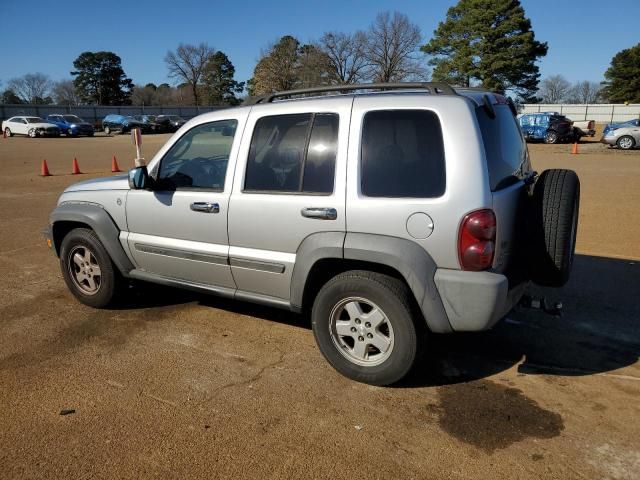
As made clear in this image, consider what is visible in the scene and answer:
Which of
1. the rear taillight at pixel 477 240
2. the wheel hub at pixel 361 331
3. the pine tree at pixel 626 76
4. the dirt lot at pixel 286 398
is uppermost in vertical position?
the pine tree at pixel 626 76

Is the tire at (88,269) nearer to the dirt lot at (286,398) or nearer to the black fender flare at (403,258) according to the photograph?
the dirt lot at (286,398)

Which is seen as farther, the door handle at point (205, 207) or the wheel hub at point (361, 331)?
the door handle at point (205, 207)

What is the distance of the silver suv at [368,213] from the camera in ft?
9.96

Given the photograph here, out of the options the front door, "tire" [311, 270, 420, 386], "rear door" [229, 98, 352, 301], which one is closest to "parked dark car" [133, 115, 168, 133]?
the front door

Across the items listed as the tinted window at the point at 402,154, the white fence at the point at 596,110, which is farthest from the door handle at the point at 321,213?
the white fence at the point at 596,110

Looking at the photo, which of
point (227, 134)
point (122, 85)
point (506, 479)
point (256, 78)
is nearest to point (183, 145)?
point (227, 134)

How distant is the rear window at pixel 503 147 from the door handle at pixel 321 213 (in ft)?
3.25

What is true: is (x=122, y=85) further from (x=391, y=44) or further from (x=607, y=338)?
(x=607, y=338)

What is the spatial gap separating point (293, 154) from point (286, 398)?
1.66 metres

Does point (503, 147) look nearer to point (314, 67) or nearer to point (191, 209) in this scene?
point (191, 209)

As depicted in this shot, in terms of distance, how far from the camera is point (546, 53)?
53.3 m

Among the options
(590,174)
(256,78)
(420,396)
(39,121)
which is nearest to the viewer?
(420,396)

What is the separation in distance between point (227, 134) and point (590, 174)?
13501mm

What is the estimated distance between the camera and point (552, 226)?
3256mm
